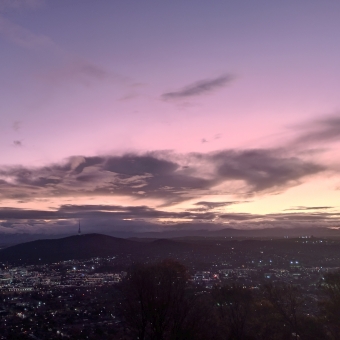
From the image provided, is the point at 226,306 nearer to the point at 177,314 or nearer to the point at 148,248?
the point at 177,314

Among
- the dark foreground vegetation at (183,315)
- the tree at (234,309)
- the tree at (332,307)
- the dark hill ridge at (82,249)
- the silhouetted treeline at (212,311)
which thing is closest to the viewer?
the silhouetted treeline at (212,311)

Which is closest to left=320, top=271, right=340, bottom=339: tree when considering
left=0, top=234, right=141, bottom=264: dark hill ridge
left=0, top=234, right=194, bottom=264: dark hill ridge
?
left=0, top=234, right=194, bottom=264: dark hill ridge

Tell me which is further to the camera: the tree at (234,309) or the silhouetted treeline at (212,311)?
the tree at (234,309)

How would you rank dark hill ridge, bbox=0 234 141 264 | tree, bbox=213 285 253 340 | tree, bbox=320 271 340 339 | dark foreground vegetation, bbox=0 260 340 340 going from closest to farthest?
dark foreground vegetation, bbox=0 260 340 340, tree, bbox=320 271 340 339, tree, bbox=213 285 253 340, dark hill ridge, bbox=0 234 141 264

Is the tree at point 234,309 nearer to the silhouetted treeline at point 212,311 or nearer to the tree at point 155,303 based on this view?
the silhouetted treeline at point 212,311

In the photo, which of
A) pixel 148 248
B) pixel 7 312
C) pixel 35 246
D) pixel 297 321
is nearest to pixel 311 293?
pixel 297 321

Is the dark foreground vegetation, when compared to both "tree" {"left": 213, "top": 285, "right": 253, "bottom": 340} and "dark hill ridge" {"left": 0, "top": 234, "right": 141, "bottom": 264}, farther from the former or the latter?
"dark hill ridge" {"left": 0, "top": 234, "right": 141, "bottom": 264}

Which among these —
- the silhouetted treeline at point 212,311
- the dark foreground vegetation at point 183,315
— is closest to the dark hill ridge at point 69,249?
the dark foreground vegetation at point 183,315

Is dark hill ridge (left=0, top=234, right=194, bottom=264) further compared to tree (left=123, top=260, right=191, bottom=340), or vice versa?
dark hill ridge (left=0, top=234, right=194, bottom=264)

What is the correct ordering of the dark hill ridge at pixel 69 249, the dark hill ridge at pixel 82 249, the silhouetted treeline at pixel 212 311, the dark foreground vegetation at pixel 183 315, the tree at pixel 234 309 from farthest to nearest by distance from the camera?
1. the dark hill ridge at pixel 69 249
2. the dark hill ridge at pixel 82 249
3. the tree at pixel 234 309
4. the dark foreground vegetation at pixel 183 315
5. the silhouetted treeline at pixel 212 311
